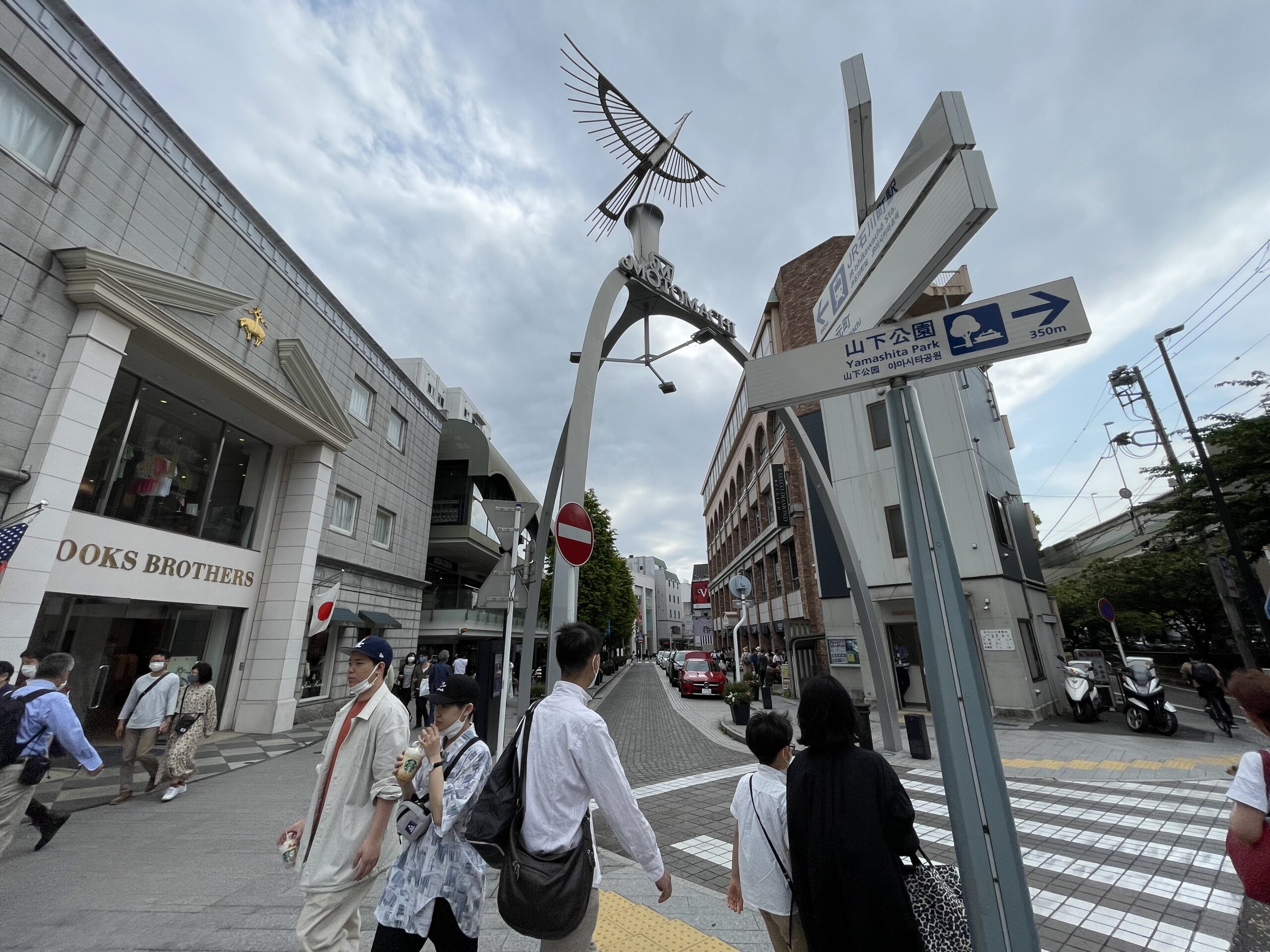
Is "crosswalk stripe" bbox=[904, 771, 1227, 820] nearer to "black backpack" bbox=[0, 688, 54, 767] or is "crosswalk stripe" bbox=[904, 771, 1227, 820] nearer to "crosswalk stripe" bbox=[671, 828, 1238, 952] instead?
"crosswalk stripe" bbox=[671, 828, 1238, 952]

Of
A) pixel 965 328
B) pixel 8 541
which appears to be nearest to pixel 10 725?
pixel 8 541

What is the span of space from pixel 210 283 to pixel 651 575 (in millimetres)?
104854

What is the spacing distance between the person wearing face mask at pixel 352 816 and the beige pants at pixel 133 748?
21.7ft

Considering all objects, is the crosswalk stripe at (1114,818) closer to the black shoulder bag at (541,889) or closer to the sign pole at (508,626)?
the black shoulder bag at (541,889)

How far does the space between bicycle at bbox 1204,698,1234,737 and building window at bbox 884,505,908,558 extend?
22.7ft

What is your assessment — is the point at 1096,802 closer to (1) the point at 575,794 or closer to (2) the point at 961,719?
(2) the point at 961,719

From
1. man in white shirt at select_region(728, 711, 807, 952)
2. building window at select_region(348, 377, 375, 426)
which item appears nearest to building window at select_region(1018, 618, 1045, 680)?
man in white shirt at select_region(728, 711, 807, 952)

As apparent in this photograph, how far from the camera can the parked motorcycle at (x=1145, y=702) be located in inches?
443

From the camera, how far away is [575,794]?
7.38ft

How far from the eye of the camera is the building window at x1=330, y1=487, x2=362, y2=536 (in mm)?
16042

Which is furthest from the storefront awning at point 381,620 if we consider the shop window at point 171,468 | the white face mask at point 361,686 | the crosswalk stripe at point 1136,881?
the crosswalk stripe at point 1136,881

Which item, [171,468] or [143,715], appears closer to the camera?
[143,715]

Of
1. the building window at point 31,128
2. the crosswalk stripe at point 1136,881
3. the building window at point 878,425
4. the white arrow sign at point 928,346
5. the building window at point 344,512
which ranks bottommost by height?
the crosswalk stripe at point 1136,881

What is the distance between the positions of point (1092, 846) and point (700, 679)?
18078 millimetres
